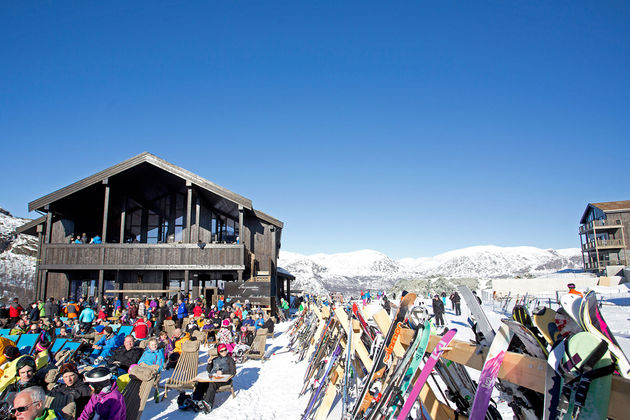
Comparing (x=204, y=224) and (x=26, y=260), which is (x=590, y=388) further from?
(x=26, y=260)

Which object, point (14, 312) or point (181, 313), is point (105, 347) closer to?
point (181, 313)

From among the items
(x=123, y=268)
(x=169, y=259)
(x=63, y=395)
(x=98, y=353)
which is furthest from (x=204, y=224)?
(x=63, y=395)

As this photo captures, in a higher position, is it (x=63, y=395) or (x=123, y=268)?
(x=123, y=268)

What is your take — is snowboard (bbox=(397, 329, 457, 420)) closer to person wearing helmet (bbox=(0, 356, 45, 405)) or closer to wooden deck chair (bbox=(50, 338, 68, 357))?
person wearing helmet (bbox=(0, 356, 45, 405))

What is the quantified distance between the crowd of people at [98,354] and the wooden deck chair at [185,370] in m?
0.34

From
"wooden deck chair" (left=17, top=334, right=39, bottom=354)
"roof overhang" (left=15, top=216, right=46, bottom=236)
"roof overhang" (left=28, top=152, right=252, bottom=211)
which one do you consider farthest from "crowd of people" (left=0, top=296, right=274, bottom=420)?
"roof overhang" (left=15, top=216, right=46, bottom=236)

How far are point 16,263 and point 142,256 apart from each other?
29.2 metres

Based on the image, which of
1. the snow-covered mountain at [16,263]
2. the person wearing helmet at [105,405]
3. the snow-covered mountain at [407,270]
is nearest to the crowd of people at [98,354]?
the person wearing helmet at [105,405]

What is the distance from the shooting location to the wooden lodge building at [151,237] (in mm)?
20562

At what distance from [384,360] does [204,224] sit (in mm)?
20677

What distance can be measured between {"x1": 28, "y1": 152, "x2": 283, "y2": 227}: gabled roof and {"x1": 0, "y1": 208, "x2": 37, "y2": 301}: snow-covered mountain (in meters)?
20.1

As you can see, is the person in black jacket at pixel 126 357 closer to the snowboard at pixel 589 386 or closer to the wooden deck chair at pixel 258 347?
the wooden deck chair at pixel 258 347

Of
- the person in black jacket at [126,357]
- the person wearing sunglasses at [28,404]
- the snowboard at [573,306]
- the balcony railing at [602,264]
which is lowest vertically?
the person in black jacket at [126,357]

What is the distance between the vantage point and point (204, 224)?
76.2 feet
